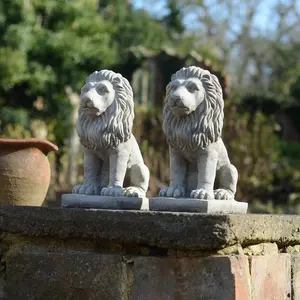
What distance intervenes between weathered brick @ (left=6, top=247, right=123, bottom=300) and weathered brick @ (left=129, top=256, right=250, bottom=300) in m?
0.12

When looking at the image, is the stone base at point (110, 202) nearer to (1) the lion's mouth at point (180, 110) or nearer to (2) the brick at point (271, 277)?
(1) the lion's mouth at point (180, 110)

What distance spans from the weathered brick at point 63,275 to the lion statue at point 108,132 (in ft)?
1.66

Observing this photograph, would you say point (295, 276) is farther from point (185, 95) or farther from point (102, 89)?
point (102, 89)

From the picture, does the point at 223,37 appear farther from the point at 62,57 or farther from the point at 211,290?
the point at 211,290

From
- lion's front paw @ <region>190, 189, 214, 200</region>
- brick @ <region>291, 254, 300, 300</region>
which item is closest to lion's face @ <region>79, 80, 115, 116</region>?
lion's front paw @ <region>190, 189, 214, 200</region>

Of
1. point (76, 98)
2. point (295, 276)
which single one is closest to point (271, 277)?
point (295, 276)

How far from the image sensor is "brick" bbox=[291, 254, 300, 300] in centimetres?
387

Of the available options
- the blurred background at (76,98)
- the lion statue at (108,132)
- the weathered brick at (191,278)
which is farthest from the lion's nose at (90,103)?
the blurred background at (76,98)

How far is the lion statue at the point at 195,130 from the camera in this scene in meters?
3.77

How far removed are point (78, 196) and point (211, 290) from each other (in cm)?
108

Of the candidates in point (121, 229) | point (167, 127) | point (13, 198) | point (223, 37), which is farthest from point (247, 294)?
point (223, 37)

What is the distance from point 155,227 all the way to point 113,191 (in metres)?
0.63

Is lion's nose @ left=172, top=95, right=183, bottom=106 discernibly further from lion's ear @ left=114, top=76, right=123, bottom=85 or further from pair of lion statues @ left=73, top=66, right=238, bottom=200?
lion's ear @ left=114, top=76, right=123, bottom=85

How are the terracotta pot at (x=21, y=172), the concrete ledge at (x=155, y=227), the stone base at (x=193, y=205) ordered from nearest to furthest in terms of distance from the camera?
the concrete ledge at (x=155, y=227), the stone base at (x=193, y=205), the terracotta pot at (x=21, y=172)
